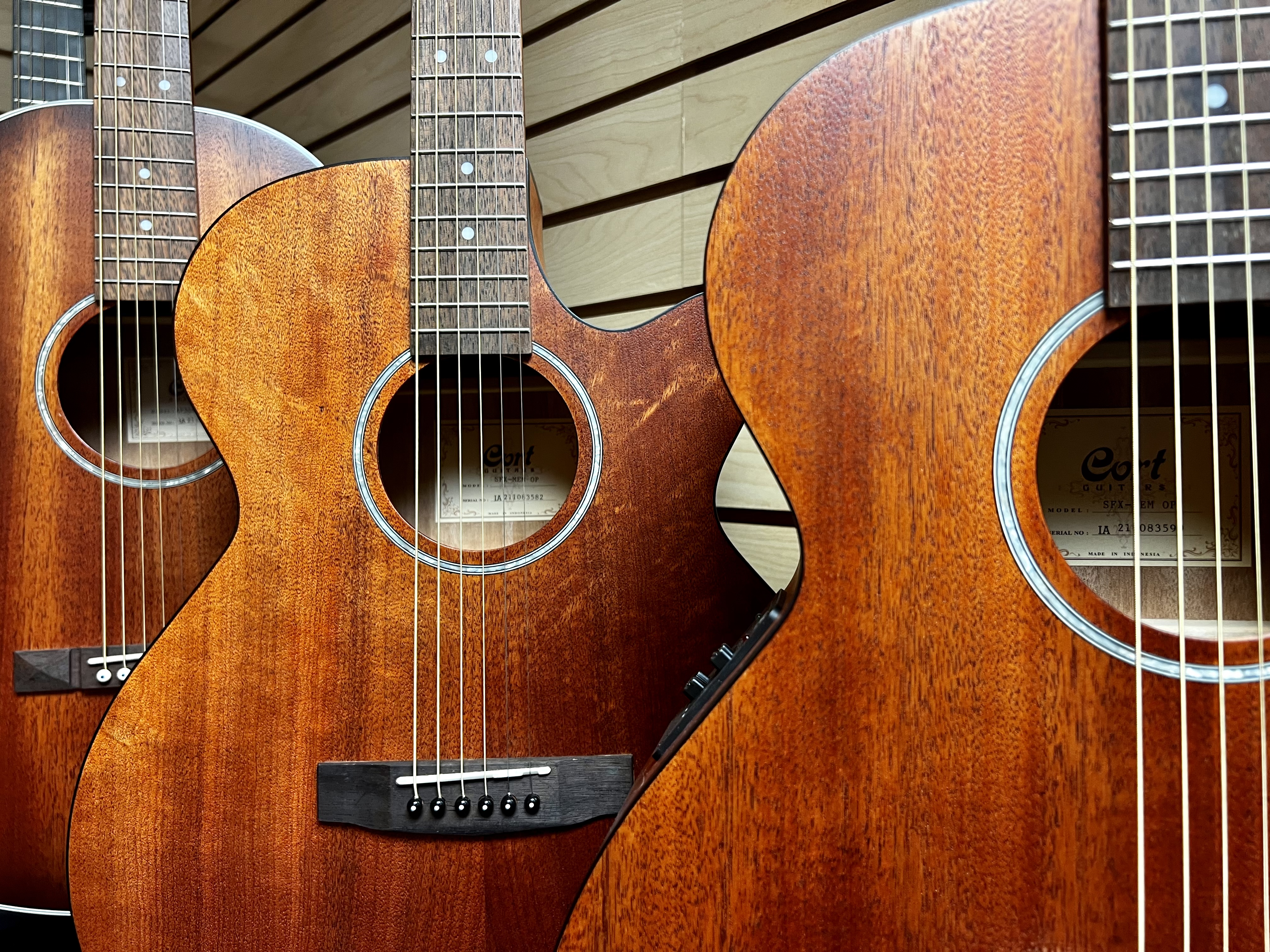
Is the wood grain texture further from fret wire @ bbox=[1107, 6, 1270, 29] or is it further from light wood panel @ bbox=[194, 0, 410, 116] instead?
light wood panel @ bbox=[194, 0, 410, 116]

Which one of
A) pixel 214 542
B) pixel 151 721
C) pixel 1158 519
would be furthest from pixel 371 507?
pixel 1158 519

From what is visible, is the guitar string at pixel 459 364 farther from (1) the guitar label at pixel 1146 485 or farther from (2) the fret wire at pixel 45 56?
(2) the fret wire at pixel 45 56

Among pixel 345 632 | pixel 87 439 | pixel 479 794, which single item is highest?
pixel 87 439

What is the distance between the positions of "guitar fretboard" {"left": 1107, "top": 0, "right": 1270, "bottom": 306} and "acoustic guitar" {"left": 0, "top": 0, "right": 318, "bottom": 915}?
1051 mm

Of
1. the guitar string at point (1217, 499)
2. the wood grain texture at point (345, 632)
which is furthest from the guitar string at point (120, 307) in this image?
the guitar string at point (1217, 499)

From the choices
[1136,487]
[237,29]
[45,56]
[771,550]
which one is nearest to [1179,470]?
[1136,487]

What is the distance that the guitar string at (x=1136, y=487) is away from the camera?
21.4 inches

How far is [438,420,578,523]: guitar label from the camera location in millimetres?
1013

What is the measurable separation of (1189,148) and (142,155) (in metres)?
1.17

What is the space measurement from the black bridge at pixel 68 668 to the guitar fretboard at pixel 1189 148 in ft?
3.80

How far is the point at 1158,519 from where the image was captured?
0.72 m

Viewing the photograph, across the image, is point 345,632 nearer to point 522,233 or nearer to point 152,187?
point 522,233

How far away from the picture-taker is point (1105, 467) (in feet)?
2.45

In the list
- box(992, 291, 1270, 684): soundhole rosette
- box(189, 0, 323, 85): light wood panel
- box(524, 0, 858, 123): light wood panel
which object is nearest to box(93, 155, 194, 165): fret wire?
box(524, 0, 858, 123): light wood panel
